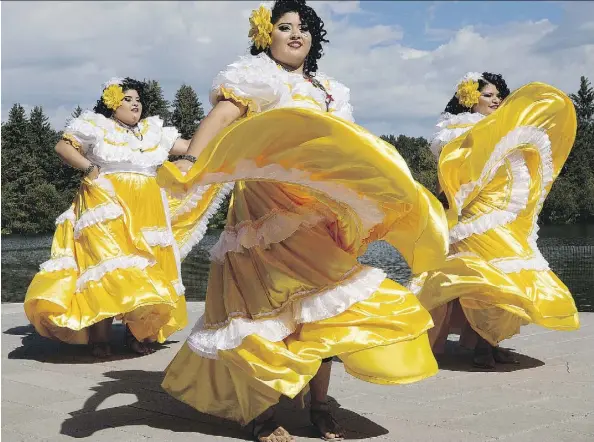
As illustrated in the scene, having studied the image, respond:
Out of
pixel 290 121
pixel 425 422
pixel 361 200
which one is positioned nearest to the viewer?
pixel 290 121

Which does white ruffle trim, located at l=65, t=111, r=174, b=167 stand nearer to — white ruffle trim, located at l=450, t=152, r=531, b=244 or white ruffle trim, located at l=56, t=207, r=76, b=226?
white ruffle trim, located at l=56, t=207, r=76, b=226

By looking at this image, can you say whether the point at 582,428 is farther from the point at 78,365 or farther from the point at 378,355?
the point at 78,365

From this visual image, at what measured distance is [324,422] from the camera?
12.8 ft

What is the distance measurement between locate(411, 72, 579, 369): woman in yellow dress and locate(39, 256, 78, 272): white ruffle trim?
9.24 ft

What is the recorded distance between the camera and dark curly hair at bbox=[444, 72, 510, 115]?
20.3ft

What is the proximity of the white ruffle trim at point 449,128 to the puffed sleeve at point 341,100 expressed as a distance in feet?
6.33

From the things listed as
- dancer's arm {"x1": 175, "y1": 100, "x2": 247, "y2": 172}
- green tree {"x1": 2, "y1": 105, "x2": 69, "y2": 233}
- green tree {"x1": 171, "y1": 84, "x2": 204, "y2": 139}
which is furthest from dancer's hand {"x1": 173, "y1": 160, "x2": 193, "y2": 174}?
green tree {"x1": 171, "y1": 84, "x2": 204, "y2": 139}

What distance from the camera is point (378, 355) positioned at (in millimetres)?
3666

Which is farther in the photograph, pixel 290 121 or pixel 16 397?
pixel 16 397

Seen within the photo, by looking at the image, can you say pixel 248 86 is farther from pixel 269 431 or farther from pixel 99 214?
pixel 99 214

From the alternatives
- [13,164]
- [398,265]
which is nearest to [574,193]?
[398,265]

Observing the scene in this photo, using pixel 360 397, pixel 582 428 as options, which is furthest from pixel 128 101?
pixel 582 428

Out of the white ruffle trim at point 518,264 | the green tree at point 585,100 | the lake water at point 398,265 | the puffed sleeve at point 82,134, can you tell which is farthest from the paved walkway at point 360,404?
the green tree at point 585,100

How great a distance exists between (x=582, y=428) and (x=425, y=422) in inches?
30.8
